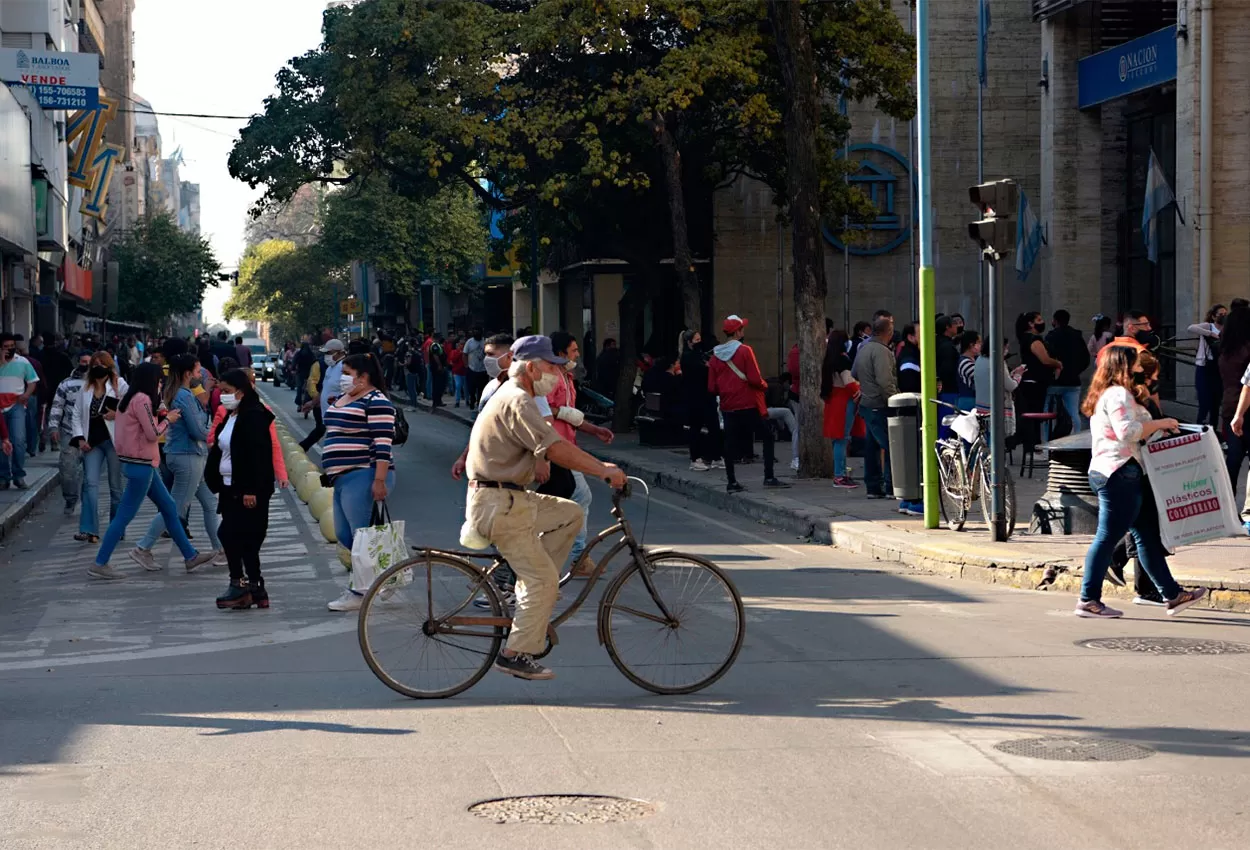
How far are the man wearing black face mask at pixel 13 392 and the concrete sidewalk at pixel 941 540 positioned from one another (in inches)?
306

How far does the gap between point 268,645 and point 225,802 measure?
391 cm

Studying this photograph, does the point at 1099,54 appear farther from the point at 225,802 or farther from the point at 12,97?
the point at 225,802

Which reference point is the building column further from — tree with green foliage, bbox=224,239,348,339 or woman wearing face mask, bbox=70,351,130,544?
tree with green foliage, bbox=224,239,348,339

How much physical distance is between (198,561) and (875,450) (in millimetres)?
7279

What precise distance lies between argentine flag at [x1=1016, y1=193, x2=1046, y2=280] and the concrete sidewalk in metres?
13.5

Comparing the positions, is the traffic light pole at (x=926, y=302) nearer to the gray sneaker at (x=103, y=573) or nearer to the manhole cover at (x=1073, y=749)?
the gray sneaker at (x=103, y=573)

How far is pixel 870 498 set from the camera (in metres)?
18.0

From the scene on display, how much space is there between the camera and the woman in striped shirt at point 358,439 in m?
11.4

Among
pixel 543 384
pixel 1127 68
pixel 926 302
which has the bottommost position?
pixel 543 384

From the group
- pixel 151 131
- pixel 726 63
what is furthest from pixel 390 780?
pixel 151 131

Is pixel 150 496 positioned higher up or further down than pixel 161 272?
further down

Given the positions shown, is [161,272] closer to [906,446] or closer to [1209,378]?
[1209,378]

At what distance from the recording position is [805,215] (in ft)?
65.3

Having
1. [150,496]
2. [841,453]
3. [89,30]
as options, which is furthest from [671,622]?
[89,30]
